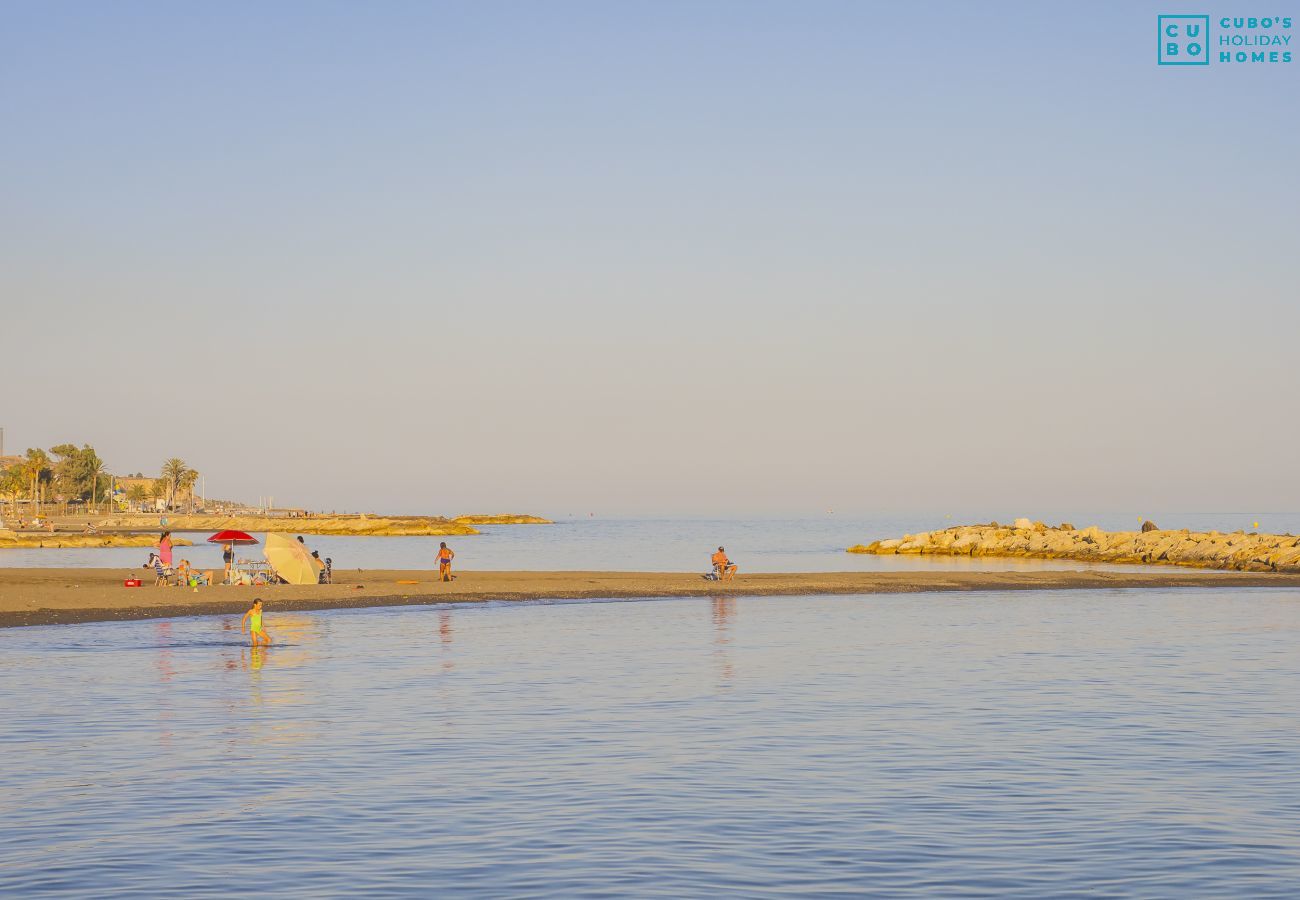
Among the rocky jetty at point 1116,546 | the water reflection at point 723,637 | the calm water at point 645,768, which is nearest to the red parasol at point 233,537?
the calm water at point 645,768

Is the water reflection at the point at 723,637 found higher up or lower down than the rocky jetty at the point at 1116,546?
lower down

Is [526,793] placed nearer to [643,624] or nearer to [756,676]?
[756,676]

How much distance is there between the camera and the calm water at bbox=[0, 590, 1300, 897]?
13648mm

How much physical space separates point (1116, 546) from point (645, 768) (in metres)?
86.1

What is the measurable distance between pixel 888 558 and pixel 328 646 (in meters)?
76.2

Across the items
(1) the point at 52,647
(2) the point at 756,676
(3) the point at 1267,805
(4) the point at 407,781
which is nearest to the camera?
(3) the point at 1267,805

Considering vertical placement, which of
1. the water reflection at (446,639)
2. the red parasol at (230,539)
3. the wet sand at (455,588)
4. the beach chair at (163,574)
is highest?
the red parasol at (230,539)

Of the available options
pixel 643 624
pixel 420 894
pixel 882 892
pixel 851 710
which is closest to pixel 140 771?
pixel 420 894

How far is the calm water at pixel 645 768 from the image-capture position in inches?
537

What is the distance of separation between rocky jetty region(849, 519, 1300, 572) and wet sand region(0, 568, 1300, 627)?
18.9 ft

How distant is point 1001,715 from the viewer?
24.7 m

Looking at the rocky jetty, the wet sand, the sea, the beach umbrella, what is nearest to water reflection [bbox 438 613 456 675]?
the sea

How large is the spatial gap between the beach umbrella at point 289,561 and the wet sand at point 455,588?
74cm

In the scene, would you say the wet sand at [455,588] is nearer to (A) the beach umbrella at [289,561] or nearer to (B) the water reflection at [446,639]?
(A) the beach umbrella at [289,561]
